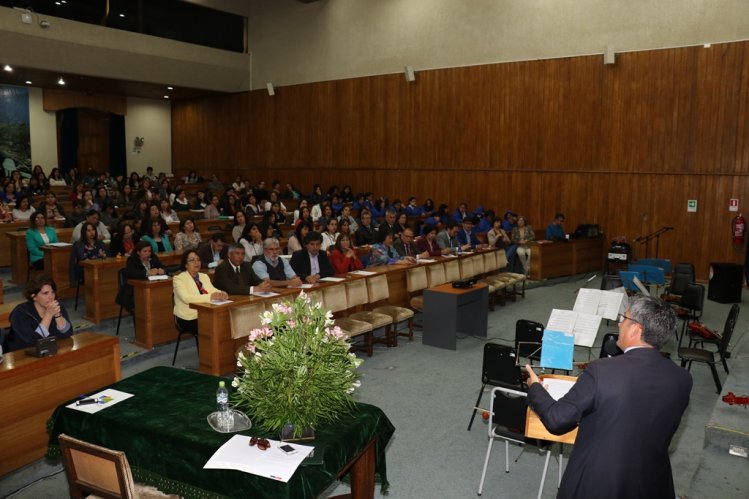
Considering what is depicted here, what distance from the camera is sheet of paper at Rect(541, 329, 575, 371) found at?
4.61 meters

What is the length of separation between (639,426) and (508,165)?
12.9m

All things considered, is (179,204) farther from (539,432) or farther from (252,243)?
(539,432)

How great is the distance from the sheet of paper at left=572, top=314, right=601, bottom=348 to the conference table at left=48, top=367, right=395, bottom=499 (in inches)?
95.4

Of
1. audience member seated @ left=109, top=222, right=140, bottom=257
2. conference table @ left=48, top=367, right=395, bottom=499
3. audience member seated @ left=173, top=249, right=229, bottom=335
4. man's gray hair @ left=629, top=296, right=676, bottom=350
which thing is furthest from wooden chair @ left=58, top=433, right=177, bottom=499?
audience member seated @ left=109, top=222, right=140, bottom=257

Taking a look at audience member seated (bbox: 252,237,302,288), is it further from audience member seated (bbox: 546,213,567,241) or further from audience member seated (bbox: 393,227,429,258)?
audience member seated (bbox: 546,213,567,241)

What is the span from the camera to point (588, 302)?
20.4 ft

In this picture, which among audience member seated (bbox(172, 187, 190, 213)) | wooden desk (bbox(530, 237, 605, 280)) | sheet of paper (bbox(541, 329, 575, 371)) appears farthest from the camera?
audience member seated (bbox(172, 187, 190, 213))

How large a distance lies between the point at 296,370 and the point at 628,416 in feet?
4.81

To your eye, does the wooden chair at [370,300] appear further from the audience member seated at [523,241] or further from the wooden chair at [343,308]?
the audience member seated at [523,241]

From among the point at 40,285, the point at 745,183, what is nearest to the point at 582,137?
the point at 745,183

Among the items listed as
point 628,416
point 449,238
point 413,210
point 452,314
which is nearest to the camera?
point 628,416

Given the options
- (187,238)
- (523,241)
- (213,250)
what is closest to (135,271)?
(213,250)

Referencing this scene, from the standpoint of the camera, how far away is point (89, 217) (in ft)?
30.4

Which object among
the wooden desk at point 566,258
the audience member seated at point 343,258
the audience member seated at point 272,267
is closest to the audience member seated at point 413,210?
the wooden desk at point 566,258
